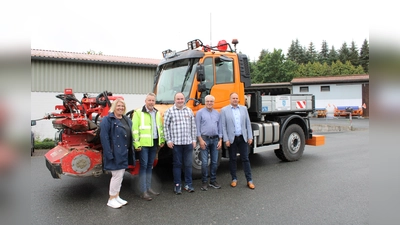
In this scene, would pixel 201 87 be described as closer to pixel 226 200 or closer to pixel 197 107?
pixel 197 107

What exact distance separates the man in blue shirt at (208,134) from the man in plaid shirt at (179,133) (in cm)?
18

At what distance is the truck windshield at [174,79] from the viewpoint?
225 inches

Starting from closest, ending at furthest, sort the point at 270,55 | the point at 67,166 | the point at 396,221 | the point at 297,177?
the point at 396,221 → the point at 67,166 → the point at 297,177 → the point at 270,55

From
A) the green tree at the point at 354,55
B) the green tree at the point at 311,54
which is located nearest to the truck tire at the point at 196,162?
the green tree at the point at 354,55

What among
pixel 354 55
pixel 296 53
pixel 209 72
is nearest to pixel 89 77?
pixel 209 72

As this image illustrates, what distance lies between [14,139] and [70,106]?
12.6 ft

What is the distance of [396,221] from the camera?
1526 millimetres

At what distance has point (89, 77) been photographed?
13.6m

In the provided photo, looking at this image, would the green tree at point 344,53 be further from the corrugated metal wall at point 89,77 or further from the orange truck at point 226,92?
the orange truck at point 226,92

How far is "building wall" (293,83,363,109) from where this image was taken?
26.9 m

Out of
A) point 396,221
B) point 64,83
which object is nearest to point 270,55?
point 64,83

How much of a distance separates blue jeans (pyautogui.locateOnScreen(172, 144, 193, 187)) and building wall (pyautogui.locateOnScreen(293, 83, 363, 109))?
2701 cm

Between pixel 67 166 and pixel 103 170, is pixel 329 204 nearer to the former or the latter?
Result: pixel 103 170

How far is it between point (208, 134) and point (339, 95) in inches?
1071
